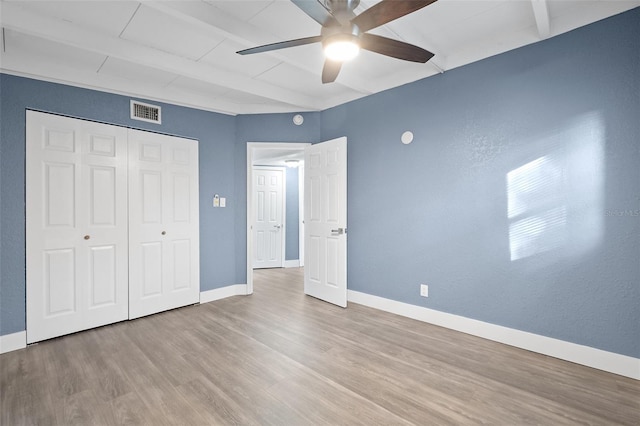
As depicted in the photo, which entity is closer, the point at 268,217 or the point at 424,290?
the point at 424,290

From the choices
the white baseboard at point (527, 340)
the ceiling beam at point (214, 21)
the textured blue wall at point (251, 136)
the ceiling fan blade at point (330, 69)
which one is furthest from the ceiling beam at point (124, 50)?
the white baseboard at point (527, 340)

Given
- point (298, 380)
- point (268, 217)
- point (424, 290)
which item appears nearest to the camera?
point (298, 380)

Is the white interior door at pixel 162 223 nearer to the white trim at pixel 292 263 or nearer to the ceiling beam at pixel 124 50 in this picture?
the ceiling beam at pixel 124 50

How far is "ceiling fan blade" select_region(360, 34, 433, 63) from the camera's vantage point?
6.40 ft

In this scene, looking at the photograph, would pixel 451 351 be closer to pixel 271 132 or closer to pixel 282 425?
pixel 282 425

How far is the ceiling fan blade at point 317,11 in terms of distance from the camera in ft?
5.33

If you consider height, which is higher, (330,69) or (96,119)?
(330,69)

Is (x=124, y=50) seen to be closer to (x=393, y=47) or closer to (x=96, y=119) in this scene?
(x=96, y=119)

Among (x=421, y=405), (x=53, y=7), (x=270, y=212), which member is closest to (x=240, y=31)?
(x=53, y=7)

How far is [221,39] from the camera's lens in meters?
2.74

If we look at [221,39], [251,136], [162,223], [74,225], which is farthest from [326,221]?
[74,225]

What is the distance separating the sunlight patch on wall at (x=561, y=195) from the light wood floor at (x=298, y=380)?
99cm

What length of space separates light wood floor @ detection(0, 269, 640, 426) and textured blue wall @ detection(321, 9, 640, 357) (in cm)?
48

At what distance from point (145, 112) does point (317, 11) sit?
2.83 metres
